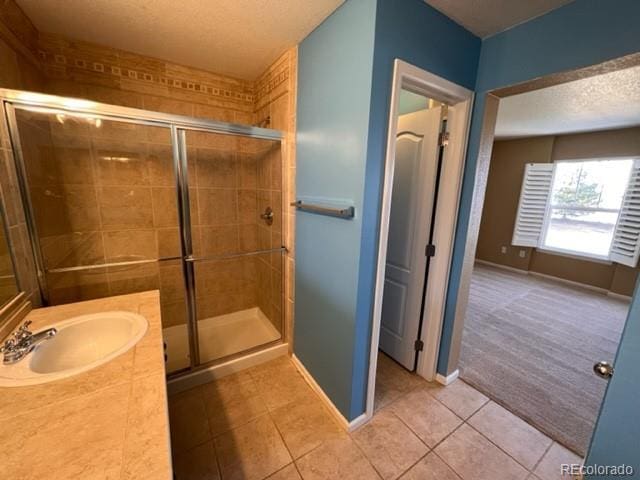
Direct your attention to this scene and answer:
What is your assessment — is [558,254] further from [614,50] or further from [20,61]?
[20,61]

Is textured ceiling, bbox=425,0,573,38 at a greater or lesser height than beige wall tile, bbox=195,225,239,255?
greater

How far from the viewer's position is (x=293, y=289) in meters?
2.08

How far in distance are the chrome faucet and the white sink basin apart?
0.02m

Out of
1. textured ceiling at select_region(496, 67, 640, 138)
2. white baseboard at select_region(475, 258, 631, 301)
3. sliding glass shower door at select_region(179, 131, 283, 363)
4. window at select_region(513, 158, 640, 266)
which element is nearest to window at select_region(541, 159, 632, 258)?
window at select_region(513, 158, 640, 266)

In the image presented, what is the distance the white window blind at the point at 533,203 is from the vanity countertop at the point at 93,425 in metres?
5.66

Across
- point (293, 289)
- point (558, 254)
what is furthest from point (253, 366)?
point (558, 254)

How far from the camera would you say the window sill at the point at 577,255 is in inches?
151

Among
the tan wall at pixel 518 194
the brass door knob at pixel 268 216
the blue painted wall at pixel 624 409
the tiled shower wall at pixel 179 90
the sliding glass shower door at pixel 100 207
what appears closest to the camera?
the blue painted wall at pixel 624 409

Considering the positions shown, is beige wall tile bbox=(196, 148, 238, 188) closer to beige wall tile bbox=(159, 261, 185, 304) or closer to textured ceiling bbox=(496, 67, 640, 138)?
beige wall tile bbox=(159, 261, 185, 304)

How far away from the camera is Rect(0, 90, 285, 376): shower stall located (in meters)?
1.48

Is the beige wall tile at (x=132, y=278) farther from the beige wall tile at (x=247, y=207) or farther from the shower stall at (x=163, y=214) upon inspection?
the beige wall tile at (x=247, y=207)

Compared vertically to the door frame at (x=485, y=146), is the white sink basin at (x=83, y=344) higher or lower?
lower

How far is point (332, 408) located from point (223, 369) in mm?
887

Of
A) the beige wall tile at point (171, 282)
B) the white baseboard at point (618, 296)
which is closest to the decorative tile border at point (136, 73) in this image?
the beige wall tile at point (171, 282)
